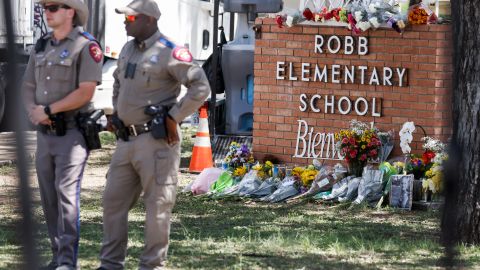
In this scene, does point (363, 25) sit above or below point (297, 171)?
above

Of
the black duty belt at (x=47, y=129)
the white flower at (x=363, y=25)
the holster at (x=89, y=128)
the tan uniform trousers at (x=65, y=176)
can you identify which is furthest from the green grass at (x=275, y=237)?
the white flower at (x=363, y=25)

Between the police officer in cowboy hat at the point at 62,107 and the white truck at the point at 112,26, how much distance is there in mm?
5213

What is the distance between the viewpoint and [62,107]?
295 inches

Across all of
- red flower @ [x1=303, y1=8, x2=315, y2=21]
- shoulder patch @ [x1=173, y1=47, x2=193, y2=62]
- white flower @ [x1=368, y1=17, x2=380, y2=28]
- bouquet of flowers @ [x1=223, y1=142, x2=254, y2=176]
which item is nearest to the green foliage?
bouquet of flowers @ [x1=223, y1=142, x2=254, y2=176]

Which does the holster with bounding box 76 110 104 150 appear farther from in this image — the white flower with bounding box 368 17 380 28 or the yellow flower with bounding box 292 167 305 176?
the white flower with bounding box 368 17 380 28

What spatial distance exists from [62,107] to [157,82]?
2.08 ft

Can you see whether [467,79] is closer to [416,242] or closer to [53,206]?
[416,242]

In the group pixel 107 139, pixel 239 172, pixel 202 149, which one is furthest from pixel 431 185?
pixel 107 139

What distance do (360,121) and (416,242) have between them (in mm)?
3388

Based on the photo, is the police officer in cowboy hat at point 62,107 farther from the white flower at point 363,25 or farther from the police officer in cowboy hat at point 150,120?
the white flower at point 363,25

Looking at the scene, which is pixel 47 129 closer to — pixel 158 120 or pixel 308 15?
pixel 158 120

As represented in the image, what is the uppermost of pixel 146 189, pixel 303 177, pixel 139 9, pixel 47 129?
pixel 139 9

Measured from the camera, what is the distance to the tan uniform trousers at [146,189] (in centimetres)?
725

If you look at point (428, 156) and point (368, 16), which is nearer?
point (428, 156)
